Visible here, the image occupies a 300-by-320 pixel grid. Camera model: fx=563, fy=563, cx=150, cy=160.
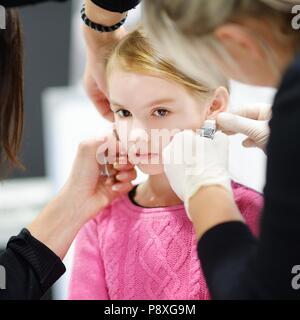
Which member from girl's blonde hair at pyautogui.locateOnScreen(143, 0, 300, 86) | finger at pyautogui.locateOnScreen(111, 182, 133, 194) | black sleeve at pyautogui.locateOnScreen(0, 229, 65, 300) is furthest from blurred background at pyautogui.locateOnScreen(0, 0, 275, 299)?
girl's blonde hair at pyautogui.locateOnScreen(143, 0, 300, 86)

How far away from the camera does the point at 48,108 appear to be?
2156mm

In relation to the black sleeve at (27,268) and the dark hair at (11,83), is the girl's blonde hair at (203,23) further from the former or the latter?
the black sleeve at (27,268)

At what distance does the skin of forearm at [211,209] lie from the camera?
689 millimetres

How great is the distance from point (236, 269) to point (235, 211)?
8 centimetres

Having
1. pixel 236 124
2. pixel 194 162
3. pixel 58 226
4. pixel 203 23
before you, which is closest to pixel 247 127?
pixel 236 124

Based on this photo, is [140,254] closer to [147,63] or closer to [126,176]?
[126,176]

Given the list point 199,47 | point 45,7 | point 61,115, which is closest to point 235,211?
point 199,47

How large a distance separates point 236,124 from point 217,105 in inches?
2.2

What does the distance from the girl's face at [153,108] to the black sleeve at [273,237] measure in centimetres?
26

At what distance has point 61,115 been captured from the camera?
6.18ft

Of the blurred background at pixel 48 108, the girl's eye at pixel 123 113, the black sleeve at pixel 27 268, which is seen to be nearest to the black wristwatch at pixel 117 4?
the girl's eye at pixel 123 113

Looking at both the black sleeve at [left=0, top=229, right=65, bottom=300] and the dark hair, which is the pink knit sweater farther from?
the dark hair

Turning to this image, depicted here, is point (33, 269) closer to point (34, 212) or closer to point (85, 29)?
point (85, 29)

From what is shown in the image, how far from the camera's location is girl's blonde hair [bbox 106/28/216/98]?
0.86 meters
